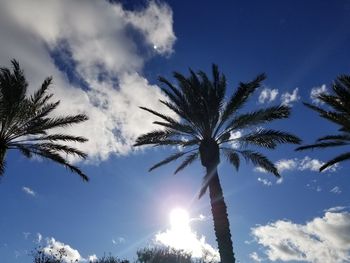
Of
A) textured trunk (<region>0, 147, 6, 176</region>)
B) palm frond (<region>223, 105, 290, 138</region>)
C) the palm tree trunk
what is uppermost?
palm frond (<region>223, 105, 290, 138</region>)

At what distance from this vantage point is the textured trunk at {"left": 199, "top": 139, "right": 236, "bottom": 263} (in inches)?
728

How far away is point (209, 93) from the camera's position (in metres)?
21.0

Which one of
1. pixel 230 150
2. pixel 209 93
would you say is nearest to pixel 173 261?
pixel 230 150

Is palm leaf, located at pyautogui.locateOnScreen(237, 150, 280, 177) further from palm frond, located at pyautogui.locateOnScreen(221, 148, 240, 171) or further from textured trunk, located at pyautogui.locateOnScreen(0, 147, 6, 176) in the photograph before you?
textured trunk, located at pyautogui.locateOnScreen(0, 147, 6, 176)

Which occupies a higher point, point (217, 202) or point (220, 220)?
point (217, 202)

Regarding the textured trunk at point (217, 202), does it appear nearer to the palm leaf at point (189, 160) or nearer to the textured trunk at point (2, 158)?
the palm leaf at point (189, 160)

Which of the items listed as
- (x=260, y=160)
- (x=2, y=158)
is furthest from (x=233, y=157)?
(x=2, y=158)

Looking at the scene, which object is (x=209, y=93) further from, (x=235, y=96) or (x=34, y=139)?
(x=34, y=139)

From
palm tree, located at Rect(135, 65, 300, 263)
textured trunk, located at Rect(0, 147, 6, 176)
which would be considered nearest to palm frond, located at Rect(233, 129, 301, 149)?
palm tree, located at Rect(135, 65, 300, 263)

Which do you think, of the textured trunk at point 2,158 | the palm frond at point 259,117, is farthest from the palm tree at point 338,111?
the textured trunk at point 2,158

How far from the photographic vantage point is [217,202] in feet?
63.5

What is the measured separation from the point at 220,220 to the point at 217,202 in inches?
32.7

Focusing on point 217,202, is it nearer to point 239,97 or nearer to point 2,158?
point 239,97

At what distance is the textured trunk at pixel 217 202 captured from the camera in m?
18.5
